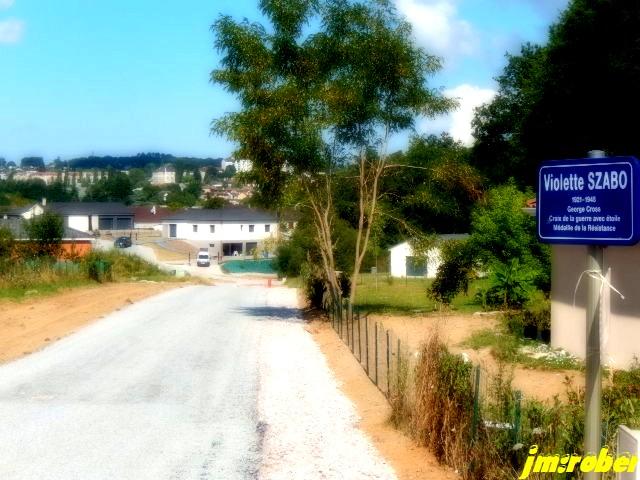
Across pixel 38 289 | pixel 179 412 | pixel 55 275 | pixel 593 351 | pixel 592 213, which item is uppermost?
pixel 592 213

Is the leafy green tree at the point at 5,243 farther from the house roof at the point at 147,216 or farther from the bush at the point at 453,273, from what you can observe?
the house roof at the point at 147,216

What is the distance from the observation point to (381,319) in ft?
93.6

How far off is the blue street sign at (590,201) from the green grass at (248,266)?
80.0 meters

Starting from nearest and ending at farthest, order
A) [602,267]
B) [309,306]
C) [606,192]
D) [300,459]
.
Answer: [606,192]
[602,267]
[300,459]
[309,306]

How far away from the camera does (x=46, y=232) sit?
167 feet

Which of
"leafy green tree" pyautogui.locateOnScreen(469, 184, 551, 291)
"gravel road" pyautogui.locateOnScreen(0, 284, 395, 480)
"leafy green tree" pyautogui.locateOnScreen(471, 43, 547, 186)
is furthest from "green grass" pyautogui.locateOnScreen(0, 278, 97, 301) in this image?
"leafy green tree" pyautogui.locateOnScreen(471, 43, 547, 186)

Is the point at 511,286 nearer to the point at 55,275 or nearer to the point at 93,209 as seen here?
the point at 55,275

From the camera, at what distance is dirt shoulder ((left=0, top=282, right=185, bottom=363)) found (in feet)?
79.0

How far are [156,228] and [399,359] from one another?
12064 centimetres

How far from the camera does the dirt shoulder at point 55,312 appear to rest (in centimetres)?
2407

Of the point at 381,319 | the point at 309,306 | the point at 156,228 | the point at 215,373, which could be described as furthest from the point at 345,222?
the point at 156,228

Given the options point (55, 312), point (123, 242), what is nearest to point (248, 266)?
point (123, 242)

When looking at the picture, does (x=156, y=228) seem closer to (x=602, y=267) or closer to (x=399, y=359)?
(x=399, y=359)

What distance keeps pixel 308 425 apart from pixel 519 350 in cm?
732
